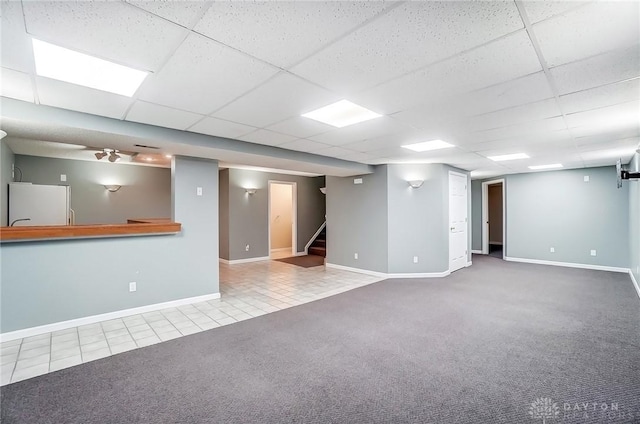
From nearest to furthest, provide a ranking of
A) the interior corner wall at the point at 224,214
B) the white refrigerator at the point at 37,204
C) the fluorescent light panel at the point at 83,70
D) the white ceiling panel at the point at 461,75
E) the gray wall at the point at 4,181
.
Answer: the white ceiling panel at the point at 461,75 < the fluorescent light panel at the point at 83,70 < the gray wall at the point at 4,181 < the white refrigerator at the point at 37,204 < the interior corner wall at the point at 224,214

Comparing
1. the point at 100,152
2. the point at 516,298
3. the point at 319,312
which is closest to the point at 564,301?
the point at 516,298

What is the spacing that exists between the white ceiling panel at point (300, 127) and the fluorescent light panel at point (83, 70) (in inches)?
53.9

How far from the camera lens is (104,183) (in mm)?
6340

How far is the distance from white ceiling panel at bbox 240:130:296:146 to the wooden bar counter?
5.28 ft

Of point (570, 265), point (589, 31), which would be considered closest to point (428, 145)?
point (589, 31)

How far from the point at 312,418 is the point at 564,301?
446 centimetres

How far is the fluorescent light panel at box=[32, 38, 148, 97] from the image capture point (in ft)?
6.10

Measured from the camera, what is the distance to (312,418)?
1913mm

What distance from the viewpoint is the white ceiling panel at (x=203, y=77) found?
1777 mm

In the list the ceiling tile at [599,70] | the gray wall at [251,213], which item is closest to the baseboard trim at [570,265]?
the gray wall at [251,213]

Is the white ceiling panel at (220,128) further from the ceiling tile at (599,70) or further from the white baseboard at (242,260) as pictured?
the white baseboard at (242,260)

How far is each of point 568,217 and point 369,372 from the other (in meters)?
7.23

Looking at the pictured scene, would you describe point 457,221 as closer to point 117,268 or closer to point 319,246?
point 319,246

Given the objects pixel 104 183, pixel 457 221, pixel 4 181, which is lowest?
pixel 457 221
